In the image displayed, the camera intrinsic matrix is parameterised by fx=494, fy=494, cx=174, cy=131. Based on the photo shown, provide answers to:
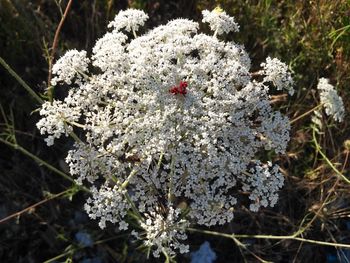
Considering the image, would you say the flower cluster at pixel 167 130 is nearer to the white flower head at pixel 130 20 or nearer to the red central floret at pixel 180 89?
the red central floret at pixel 180 89

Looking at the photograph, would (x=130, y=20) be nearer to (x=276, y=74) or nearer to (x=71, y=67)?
(x=71, y=67)

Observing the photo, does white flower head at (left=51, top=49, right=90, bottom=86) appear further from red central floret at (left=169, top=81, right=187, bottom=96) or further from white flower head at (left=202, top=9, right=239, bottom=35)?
white flower head at (left=202, top=9, right=239, bottom=35)

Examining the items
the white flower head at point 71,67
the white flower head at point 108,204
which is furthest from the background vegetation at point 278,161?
the white flower head at point 108,204

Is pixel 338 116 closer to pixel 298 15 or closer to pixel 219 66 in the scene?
pixel 219 66

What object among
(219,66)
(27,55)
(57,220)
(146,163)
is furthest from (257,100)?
(27,55)

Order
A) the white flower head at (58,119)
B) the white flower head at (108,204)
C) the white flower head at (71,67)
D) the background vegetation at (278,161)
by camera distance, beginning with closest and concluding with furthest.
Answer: the white flower head at (108,204) → the white flower head at (58,119) → the white flower head at (71,67) → the background vegetation at (278,161)
